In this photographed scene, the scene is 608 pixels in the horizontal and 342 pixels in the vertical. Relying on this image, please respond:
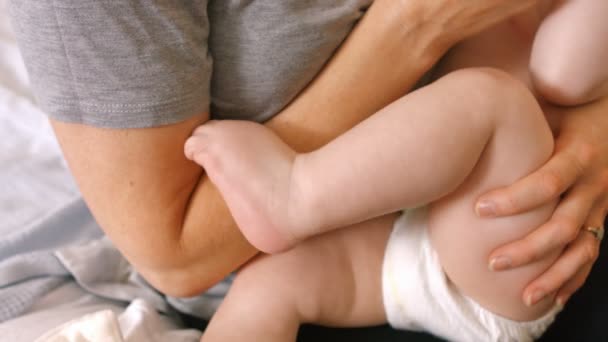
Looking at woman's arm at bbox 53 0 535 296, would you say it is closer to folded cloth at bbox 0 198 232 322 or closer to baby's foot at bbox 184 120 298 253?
baby's foot at bbox 184 120 298 253

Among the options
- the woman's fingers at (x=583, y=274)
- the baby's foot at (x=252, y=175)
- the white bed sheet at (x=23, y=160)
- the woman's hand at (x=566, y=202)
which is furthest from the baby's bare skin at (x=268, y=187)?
the white bed sheet at (x=23, y=160)

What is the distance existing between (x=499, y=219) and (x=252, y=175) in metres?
0.28

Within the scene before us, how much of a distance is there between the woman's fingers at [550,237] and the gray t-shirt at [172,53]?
304mm

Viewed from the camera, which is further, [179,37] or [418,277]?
[418,277]

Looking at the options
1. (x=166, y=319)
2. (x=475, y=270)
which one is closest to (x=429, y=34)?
(x=475, y=270)

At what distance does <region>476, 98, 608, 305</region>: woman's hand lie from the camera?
63 cm

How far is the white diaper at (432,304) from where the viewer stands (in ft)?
2.27

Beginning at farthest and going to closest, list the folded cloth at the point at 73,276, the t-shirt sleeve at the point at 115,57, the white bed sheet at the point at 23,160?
the white bed sheet at the point at 23,160 → the folded cloth at the point at 73,276 → the t-shirt sleeve at the point at 115,57

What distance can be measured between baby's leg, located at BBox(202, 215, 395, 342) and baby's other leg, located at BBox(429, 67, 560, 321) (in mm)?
97

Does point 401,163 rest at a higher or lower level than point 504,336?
higher

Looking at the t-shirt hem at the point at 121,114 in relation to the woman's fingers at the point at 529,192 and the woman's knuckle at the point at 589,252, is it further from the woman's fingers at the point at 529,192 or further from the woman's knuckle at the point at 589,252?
the woman's knuckle at the point at 589,252

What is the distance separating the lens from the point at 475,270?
66cm

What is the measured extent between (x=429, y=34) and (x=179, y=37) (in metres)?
0.29

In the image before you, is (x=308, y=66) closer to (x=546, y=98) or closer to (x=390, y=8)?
(x=390, y=8)
